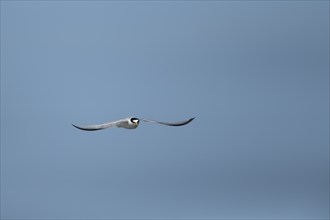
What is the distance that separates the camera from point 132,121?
55.7ft

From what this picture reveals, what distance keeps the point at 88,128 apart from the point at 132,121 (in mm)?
1086

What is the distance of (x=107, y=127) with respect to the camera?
17.5 meters

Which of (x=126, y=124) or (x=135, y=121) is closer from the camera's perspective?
(x=135, y=121)

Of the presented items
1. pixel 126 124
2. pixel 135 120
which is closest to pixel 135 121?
pixel 135 120

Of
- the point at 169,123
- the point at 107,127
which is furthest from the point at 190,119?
the point at 107,127

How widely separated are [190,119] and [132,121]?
130 cm

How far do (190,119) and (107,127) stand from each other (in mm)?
1885

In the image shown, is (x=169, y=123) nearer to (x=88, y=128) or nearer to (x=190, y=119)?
(x=190, y=119)

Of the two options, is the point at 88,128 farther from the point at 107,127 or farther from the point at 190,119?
the point at 190,119

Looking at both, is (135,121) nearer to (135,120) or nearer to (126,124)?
(135,120)

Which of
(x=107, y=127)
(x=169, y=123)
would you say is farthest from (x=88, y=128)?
(x=169, y=123)

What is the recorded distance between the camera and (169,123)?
1745 cm

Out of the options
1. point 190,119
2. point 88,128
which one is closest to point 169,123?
point 190,119

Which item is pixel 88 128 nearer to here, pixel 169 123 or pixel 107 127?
pixel 107 127
